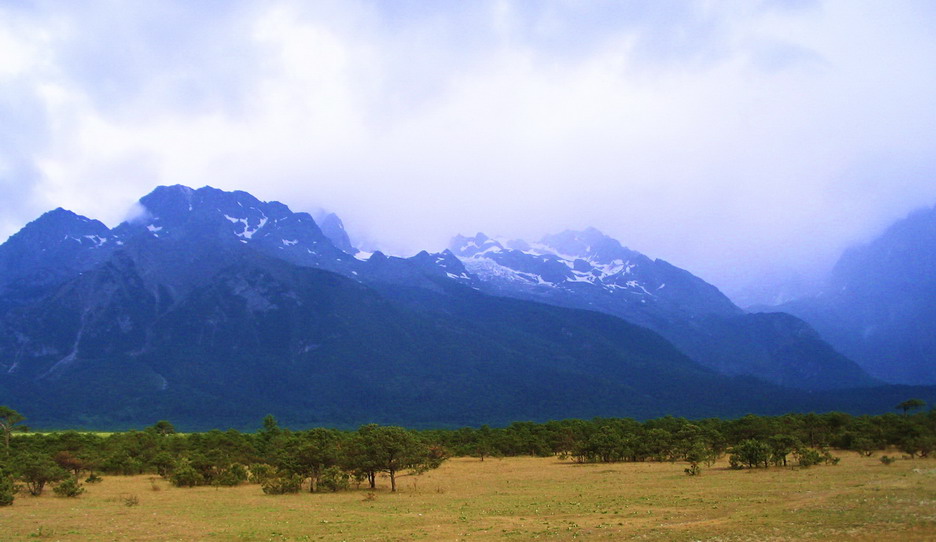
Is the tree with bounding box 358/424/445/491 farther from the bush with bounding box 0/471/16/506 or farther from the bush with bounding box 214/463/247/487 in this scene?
the bush with bounding box 0/471/16/506

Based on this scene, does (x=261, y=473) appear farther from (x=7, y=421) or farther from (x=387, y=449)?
(x=7, y=421)

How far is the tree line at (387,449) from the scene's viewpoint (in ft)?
174

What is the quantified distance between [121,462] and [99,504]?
32.6 meters

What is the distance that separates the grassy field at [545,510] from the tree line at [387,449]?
260 cm

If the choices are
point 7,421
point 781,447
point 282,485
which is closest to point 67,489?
point 282,485

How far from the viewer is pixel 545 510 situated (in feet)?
122

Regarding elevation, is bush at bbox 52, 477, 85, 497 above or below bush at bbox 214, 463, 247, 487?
above

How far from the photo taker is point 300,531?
3195 cm

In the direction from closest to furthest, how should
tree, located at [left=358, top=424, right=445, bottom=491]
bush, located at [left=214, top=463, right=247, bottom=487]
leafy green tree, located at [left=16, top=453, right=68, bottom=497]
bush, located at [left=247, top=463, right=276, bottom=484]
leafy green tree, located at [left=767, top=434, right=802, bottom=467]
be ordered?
leafy green tree, located at [left=16, top=453, right=68, bottom=497] < tree, located at [left=358, top=424, right=445, bottom=491] < leafy green tree, located at [left=767, top=434, right=802, bottom=467] < bush, located at [left=247, top=463, right=276, bottom=484] < bush, located at [left=214, top=463, right=247, bottom=487]

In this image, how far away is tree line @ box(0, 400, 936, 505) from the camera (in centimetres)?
5306

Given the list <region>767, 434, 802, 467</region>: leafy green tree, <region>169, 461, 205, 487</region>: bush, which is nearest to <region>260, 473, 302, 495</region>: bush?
<region>169, 461, 205, 487</region>: bush

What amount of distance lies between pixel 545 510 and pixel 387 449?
61.5 ft

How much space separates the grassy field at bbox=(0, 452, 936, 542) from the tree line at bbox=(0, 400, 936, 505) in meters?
2.60

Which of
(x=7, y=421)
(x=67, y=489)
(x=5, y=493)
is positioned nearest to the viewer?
(x=5, y=493)
